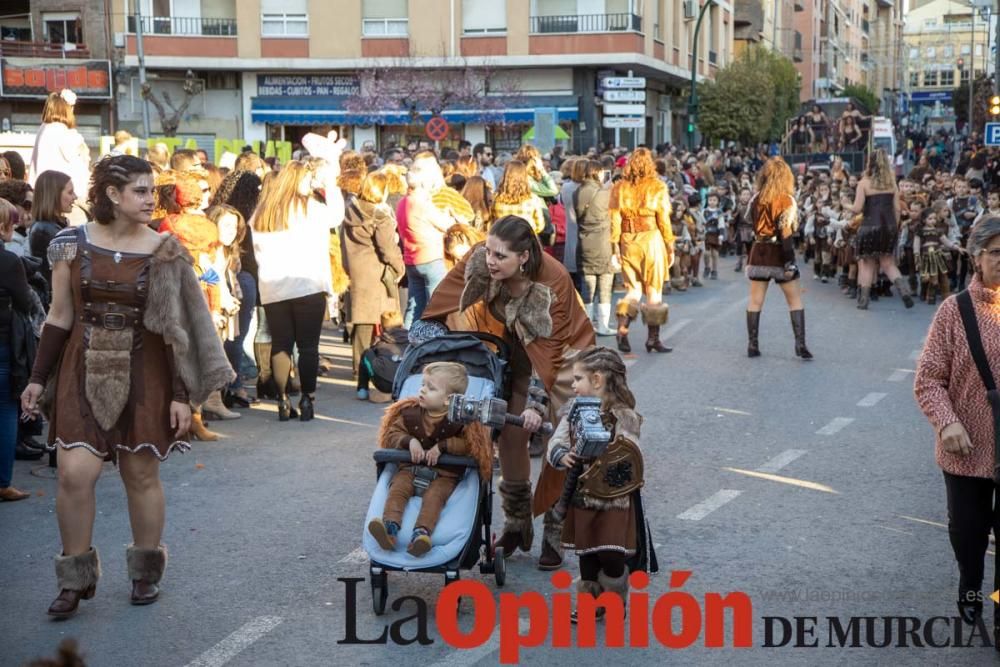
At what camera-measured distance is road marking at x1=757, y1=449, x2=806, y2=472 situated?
859cm

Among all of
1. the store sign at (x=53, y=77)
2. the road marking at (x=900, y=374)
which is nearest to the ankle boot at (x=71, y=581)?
the road marking at (x=900, y=374)

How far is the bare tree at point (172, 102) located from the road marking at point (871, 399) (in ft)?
116

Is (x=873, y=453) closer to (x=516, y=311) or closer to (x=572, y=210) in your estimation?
(x=516, y=311)

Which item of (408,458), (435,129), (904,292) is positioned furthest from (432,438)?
(435,129)

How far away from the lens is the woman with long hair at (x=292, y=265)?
9.82 m

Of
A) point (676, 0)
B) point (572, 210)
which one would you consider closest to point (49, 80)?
point (676, 0)

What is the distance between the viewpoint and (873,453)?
356 inches

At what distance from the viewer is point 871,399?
11.0 metres

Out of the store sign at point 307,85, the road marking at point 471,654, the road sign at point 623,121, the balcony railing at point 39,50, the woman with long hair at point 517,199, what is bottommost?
the road marking at point 471,654

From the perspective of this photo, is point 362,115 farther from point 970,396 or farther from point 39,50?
point 970,396

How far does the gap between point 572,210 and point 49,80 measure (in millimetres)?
36149

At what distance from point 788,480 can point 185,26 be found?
42387mm

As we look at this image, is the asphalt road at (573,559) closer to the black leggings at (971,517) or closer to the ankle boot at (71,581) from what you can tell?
the ankle boot at (71,581)

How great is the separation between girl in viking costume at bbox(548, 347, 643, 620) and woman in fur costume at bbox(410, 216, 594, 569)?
0.49 metres
